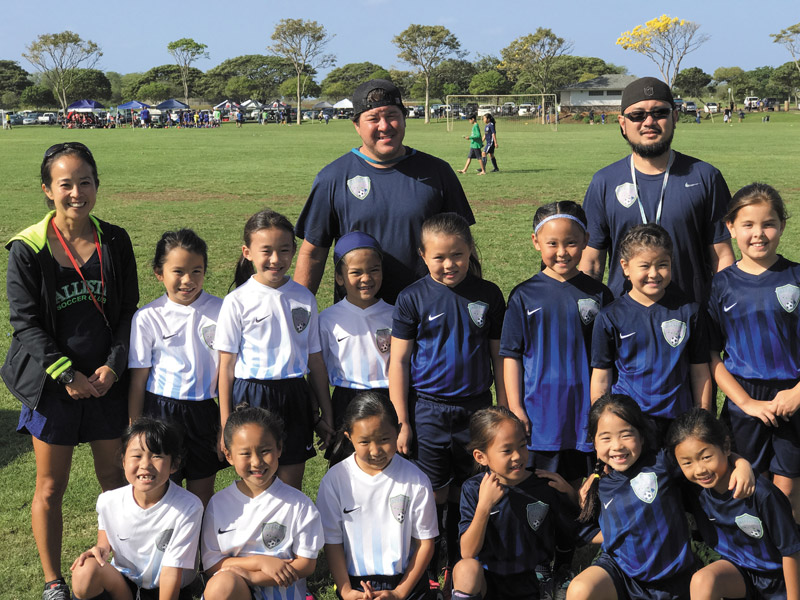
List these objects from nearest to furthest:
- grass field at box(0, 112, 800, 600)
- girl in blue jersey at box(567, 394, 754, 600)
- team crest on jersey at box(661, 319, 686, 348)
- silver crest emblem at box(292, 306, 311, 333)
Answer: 1. girl in blue jersey at box(567, 394, 754, 600)
2. team crest on jersey at box(661, 319, 686, 348)
3. silver crest emblem at box(292, 306, 311, 333)
4. grass field at box(0, 112, 800, 600)

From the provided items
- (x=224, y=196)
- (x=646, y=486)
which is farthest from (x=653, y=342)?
(x=224, y=196)

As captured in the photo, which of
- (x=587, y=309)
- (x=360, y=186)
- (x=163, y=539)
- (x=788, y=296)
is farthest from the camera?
(x=360, y=186)

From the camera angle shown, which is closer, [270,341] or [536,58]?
[270,341]

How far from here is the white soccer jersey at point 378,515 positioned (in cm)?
346

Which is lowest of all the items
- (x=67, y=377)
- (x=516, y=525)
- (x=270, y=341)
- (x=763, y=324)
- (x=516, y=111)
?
(x=516, y=525)

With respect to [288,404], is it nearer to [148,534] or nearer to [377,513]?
[377,513]

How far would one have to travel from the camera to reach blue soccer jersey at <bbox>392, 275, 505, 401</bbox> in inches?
148

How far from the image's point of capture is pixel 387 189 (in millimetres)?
4109

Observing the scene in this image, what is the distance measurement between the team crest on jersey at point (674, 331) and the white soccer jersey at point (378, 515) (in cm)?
127

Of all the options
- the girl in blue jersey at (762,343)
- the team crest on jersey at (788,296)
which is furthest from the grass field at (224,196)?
the team crest on jersey at (788,296)

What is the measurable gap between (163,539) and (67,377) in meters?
0.85

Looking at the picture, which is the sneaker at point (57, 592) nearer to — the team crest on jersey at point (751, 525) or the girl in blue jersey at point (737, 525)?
the girl in blue jersey at point (737, 525)

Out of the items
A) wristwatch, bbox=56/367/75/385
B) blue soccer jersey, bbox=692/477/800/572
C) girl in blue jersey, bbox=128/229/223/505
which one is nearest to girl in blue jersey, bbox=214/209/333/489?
girl in blue jersey, bbox=128/229/223/505

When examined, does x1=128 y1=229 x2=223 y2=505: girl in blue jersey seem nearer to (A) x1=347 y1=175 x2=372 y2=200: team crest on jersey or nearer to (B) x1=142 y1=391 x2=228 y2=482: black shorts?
(B) x1=142 y1=391 x2=228 y2=482: black shorts
